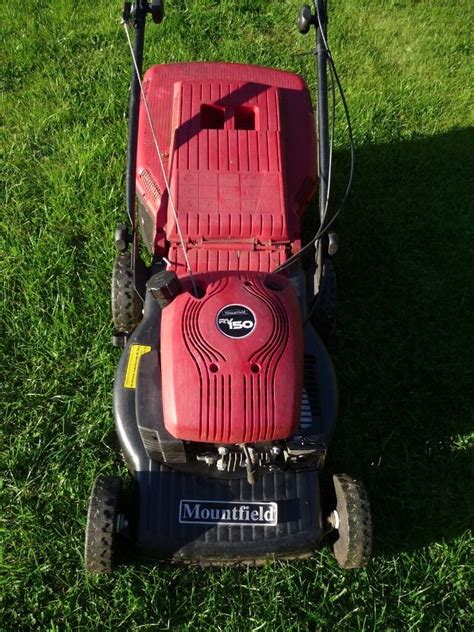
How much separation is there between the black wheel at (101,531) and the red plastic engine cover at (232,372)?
0.37 m

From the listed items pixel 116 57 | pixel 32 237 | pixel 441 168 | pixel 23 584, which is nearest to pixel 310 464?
pixel 23 584

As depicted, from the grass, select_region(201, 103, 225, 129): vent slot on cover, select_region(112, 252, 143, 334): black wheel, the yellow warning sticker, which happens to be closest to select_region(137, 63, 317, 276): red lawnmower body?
select_region(201, 103, 225, 129): vent slot on cover

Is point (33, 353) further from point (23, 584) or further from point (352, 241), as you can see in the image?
point (352, 241)

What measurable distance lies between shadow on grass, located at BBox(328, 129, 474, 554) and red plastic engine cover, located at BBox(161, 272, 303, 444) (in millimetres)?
853

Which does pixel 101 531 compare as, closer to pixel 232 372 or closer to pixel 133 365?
pixel 133 365

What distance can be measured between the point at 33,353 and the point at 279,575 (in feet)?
4.70

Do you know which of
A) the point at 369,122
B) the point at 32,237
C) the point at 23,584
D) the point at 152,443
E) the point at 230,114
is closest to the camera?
the point at 152,443

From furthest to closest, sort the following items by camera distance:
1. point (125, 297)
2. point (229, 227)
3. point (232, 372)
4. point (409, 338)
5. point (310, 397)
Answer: point (409, 338)
point (125, 297)
point (229, 227)
point (310, 397)
point (232, 372)

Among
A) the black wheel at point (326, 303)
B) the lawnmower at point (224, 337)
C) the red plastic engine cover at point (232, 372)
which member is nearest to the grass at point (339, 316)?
the lawnmower at point (224, 337)

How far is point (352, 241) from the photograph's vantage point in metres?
3.27

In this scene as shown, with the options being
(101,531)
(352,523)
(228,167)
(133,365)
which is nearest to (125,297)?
(133,365)

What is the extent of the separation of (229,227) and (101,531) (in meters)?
1.19

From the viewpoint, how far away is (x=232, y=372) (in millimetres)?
1781

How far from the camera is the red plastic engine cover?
178cm
